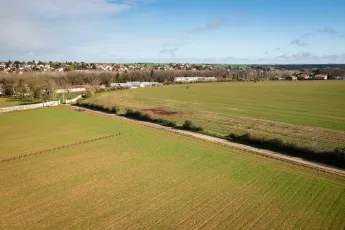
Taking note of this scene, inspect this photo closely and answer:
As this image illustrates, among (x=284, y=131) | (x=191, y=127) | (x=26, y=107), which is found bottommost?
(x=26, y=107)

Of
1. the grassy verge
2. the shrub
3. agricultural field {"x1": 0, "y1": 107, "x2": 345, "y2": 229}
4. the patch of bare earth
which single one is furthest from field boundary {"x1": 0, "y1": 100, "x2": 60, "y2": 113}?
the shrub

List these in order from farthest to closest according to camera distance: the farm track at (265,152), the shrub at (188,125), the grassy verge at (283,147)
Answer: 1. the shrub at (188,125)
2. the grassy verge at (283,147)
3. the farm track at (265,152)

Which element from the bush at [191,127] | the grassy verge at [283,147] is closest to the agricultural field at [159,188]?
the grassy verge at [283,147]

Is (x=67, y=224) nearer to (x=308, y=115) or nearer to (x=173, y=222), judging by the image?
(x=173, y=222)

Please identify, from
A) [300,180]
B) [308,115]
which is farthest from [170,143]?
[308,115]

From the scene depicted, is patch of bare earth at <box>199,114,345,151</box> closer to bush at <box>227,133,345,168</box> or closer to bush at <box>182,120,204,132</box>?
bush at <box>227,133,345,168</box>

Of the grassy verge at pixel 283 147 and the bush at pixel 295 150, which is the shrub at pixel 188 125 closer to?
the grassy verge at pixel 283 147

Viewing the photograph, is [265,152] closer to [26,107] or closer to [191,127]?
[191,127]

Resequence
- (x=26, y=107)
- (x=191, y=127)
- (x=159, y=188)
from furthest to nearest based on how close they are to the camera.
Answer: (x=26, y=107) < (x=191, y=127) < (x=159, y=188)

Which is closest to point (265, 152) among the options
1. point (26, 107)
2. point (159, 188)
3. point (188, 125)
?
point (188, 125)
